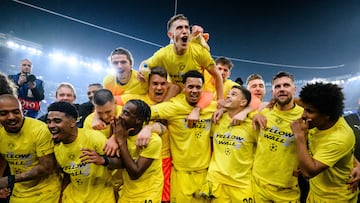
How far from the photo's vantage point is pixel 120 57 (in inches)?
182

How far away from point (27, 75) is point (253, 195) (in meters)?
5.72

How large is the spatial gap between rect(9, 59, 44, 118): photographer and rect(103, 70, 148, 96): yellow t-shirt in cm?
295

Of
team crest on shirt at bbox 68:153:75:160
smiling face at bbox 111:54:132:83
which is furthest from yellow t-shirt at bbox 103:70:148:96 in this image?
team crest on shirt at bbox 68:153:75:160

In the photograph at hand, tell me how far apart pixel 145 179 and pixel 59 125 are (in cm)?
105

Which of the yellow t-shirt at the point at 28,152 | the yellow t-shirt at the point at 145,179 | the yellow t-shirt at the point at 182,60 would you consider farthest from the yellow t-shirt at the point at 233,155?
the yellow t-shirt at the point at 28,152

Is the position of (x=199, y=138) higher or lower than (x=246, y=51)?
lower

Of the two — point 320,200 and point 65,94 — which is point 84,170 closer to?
point 65,94

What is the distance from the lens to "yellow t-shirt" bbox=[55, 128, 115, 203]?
10.4 ft

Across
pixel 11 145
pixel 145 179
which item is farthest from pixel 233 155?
pixel 11 145

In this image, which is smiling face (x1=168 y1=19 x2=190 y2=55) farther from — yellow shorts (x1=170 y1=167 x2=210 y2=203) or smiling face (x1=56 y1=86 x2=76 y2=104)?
smiling face (x1=56 y1=86 x2=76 y2=104)

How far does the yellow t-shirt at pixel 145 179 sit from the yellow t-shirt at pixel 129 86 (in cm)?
140

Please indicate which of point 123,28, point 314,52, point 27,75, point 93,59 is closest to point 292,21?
point 314,52

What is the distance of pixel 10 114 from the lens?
3.12 metres

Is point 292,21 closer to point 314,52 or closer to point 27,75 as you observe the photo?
point 314,52
